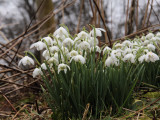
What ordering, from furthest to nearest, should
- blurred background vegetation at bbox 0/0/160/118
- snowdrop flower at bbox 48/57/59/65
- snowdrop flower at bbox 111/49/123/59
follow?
1. blurred background vegetation at bbox 0/0/160/118
2. snowdrop flower at bbox 111/49/123/59
3. snowdrop flower at bbox 48/57/59/65

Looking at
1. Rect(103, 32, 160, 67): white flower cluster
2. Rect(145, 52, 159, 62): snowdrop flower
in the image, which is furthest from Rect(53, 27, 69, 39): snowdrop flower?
Rect(145, 52, 159, 62): snowdrop flower

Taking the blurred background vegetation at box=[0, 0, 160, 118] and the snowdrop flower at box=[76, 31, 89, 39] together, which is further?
the blurred background vegetation at box=[0, 0, 160, 118]

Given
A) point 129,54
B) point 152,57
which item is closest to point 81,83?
point 129,54

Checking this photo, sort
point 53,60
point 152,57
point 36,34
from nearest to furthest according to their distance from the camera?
point 53,60 → point 152,57 → point 36,34

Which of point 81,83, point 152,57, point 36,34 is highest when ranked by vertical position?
point 36,34

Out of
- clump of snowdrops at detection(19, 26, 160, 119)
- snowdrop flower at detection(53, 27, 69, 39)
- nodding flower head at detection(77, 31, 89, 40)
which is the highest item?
snowdrop flower at detection(53, 27, 69, 39)

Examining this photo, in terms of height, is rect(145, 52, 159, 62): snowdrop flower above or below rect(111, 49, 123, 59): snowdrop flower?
below

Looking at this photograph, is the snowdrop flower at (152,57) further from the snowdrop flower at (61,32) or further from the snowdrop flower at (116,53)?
the snowdrop flower at (61,32)

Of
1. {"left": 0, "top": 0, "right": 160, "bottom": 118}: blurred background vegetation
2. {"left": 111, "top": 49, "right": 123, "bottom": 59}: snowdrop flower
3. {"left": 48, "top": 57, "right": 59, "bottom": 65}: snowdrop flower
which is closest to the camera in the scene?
{"left": 48, "top": 57, "right": 59, "bottom": 65}: snowdrop flower

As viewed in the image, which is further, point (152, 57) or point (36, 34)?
point (36, 34)

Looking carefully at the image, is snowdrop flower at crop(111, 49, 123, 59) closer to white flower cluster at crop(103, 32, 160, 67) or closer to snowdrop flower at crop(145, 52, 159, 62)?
white flower cluster at crop(103, 32, 160, 67)

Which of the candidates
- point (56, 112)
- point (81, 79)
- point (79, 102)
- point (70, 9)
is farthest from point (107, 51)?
point (70, 9)

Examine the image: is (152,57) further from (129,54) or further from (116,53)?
(116,53)

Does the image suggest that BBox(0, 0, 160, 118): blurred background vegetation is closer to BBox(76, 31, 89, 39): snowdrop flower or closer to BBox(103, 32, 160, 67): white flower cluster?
BBox(103, 32, 160, 67): white flower cluster
